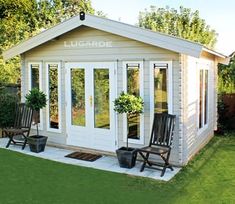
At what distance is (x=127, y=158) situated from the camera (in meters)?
7.63

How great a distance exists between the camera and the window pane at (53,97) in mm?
9562

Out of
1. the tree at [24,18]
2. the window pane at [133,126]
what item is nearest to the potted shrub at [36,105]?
the window pane at [133,126]

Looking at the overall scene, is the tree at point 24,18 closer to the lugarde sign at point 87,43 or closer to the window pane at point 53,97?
the window pane at point 53,97

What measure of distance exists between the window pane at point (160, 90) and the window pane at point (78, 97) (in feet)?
6.65

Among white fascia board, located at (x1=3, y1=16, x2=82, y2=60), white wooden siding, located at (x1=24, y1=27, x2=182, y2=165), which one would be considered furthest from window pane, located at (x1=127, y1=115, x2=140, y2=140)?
white fascia board, located at (x1=3, y1=16, x2=82, y2=60)

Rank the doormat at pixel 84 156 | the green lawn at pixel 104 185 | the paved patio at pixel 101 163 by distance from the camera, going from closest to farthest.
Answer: the green lawn at pixel 104 185
the paved patio at pixel 101 163
the doormat at pixel 84 156

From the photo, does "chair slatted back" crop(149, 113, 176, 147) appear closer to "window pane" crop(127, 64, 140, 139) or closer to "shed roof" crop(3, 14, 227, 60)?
"window pane" crop(127, 64, 140, 139)

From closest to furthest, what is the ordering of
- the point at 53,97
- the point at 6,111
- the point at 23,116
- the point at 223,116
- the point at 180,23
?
the point at 53,97
the point at 23,116
the point at 6,111
the point at 223,116
the point at 180,23

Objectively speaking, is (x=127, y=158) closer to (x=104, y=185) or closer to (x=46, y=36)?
(x=104, y=185)

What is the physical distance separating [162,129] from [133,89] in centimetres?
126

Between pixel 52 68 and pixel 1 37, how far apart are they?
37.9 feet

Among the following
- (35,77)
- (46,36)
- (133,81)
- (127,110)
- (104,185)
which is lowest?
(104,185)

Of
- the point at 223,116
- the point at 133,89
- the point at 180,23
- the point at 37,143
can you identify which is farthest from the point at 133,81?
the point at 180,23

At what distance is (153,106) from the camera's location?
807cm
